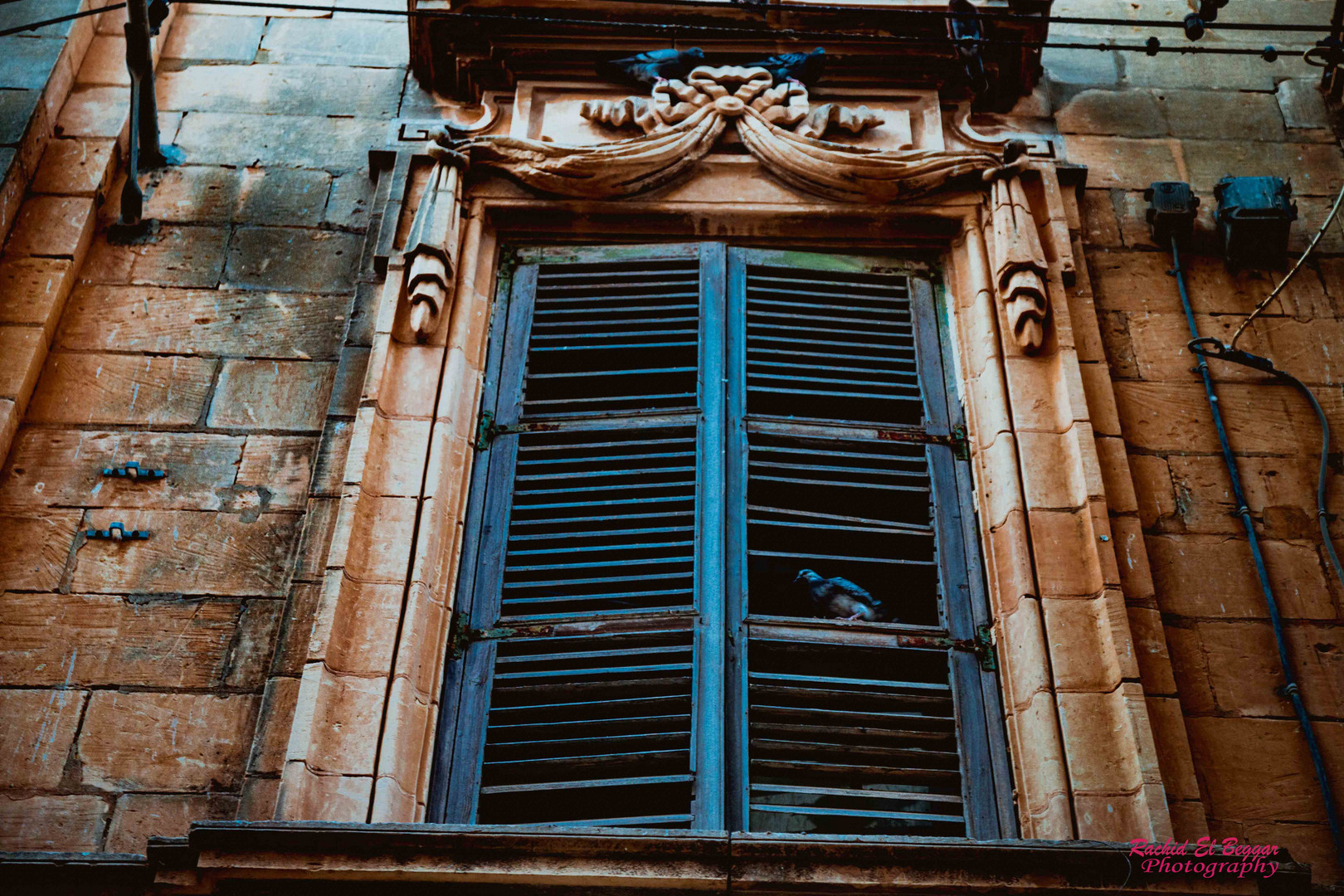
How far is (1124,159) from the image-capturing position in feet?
25.0

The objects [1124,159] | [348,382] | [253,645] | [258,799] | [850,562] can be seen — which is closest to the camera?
[258,799]

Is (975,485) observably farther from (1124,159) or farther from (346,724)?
(346,724)

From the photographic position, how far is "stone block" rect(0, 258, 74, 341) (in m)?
6.57

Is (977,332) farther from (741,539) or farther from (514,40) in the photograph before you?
(514,40)

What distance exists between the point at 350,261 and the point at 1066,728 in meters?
3.78

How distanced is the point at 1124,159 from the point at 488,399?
135 inches

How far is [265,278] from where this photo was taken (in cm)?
695

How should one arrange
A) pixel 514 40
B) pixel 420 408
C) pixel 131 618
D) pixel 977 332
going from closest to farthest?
pixel 131 618
pixel 420 408
pixel 977 332
pixel 514 40

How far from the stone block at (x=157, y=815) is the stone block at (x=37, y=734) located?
274 mm

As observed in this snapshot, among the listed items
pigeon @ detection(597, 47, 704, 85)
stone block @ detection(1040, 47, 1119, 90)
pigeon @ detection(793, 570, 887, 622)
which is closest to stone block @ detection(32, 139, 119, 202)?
pigeon @ detection(597, 47, 704, 85)

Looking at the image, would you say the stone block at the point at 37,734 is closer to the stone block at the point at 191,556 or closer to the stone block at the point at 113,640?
the stone block at the point at 113,640

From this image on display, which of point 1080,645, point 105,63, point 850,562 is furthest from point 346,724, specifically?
point 105,63

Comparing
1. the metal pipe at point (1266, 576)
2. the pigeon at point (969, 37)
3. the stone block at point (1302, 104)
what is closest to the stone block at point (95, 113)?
the pigeon at point (969, 37)

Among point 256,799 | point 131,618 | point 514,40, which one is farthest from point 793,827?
point 514,40
